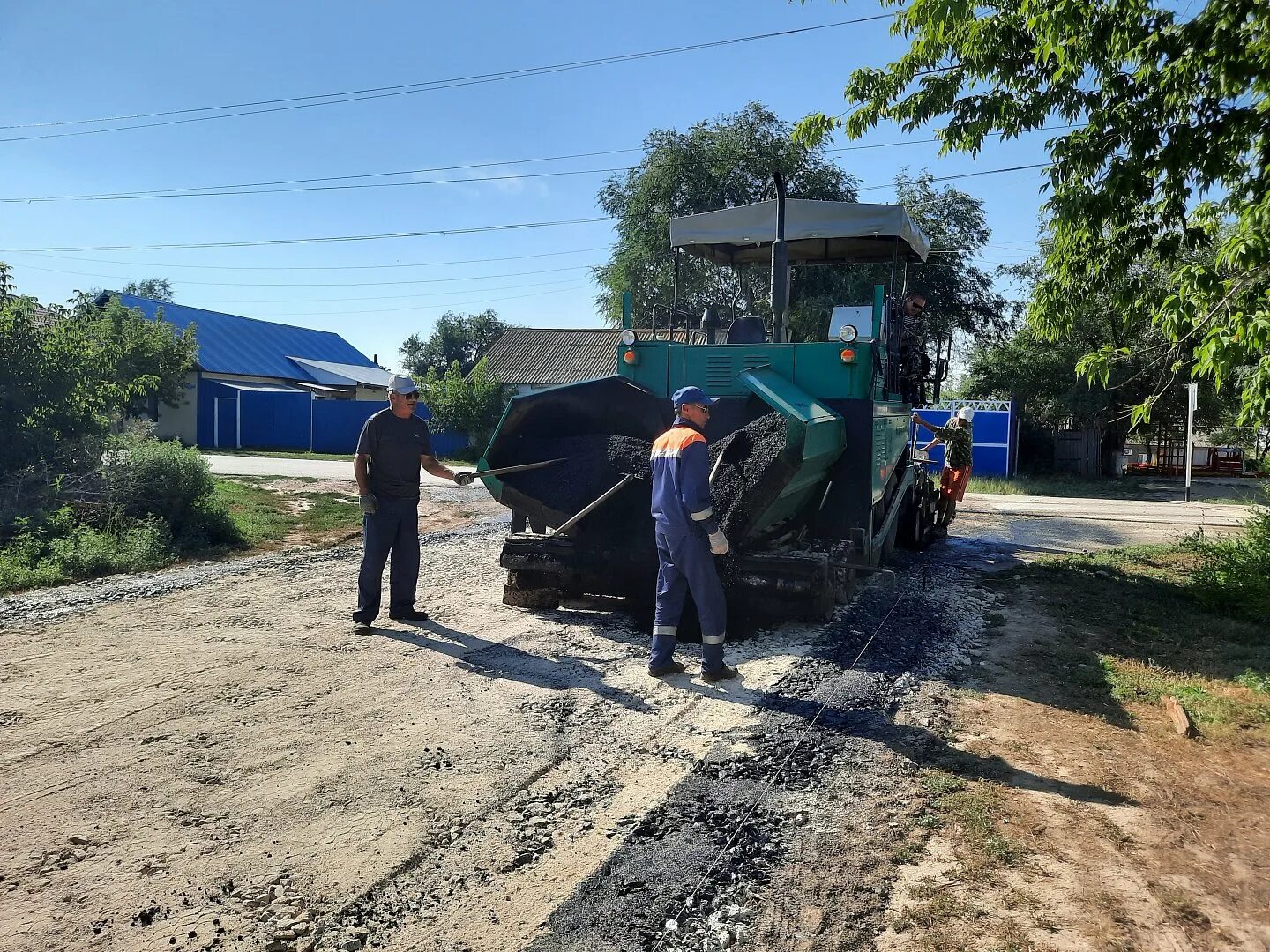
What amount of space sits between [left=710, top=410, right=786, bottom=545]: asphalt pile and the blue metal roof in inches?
1180

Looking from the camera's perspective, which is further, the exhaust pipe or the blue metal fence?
the blue metal fence

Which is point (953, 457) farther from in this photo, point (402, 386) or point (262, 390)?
point (262, 390)

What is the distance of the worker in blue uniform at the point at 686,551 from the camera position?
4.91 metres

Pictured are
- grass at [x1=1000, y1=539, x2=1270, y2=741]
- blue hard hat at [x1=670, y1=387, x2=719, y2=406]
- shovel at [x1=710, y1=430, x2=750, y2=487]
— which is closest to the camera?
grass at [x1=1000, y1=539, x2=1270, y2=741]

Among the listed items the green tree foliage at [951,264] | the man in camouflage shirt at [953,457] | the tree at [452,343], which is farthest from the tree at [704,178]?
the tree at [452,343]

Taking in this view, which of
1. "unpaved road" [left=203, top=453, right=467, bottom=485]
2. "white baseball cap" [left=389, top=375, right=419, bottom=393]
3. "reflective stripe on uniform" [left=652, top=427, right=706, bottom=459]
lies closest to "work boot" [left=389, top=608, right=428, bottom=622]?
"white baseball cap" [left=389, top=375, right=419, bottom=393]

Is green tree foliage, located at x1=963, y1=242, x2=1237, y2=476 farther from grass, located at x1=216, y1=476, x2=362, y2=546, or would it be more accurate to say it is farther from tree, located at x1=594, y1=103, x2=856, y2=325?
grass, located at x1=216, y1=476, x2=362, y2=546

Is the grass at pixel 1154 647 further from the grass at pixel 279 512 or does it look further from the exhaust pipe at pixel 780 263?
the grass at pixel 279 512

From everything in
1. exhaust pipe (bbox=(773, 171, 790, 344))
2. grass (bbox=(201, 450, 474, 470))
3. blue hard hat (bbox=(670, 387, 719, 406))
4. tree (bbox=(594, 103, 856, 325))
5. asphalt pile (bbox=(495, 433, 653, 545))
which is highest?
tree (bbox=(594, 103, 856, 325))

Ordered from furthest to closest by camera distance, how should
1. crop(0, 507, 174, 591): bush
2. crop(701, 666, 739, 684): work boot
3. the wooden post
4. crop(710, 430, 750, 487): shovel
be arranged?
crop(0, 507, 174, 591): bush
crop(710, 430, 750, 487): shovel
crop(701, 666, 739, 684): work boot
the wooden post

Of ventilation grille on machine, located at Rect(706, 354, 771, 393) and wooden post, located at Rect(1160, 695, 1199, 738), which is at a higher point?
ventilation grille on machine, located at Rect(706, 354, 771, 393)

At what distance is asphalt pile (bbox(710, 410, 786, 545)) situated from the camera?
18.4ft

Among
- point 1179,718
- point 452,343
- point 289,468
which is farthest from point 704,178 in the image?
point 452,343

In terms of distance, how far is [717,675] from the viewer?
16.1ft
